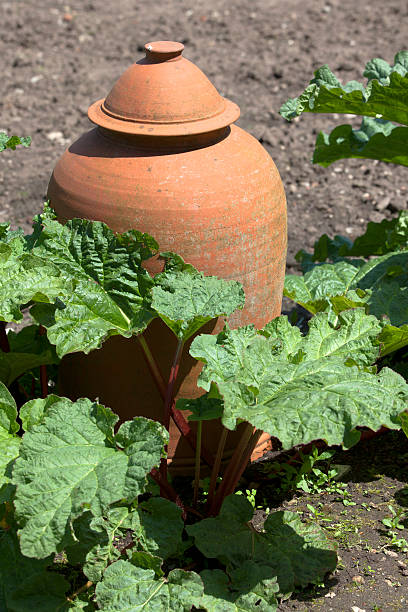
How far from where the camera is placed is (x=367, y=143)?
131 inches

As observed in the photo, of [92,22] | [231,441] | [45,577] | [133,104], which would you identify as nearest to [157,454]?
[45,577]

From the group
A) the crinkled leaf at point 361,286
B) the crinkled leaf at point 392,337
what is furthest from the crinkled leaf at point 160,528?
the crinkled leaf at point 361,286

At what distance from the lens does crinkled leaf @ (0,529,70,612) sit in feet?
7.23

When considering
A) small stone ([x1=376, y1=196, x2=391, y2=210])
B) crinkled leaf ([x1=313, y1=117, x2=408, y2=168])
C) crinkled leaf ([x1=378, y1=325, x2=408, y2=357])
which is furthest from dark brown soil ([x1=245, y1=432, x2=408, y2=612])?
small stone ([x1=376, y1=196, x2=391, y2=210])

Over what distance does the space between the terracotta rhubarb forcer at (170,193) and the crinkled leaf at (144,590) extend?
0.71 metres

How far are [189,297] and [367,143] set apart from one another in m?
1.34

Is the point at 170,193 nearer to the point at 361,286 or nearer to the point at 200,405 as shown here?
the point at 200,405

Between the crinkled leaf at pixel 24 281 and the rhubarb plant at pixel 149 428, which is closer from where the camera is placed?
the rhubarb plant at pixel 149 428

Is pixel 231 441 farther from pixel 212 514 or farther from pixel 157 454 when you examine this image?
pixel 157 454

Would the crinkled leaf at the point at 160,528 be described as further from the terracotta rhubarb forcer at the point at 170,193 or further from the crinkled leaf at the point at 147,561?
the terracotta rhubarb forcer at the point at 170,193

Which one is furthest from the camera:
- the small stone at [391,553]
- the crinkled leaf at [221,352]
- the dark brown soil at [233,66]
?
the dark brown soil at [233,66]

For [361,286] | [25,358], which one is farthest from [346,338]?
[25,358]

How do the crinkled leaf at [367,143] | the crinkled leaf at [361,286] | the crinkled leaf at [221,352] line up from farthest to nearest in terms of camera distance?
the crinkled leaf at [367,143] < the crinkled leaf at [361,286] < the crinkled leaf at [221,352]

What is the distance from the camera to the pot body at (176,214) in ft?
8.41
